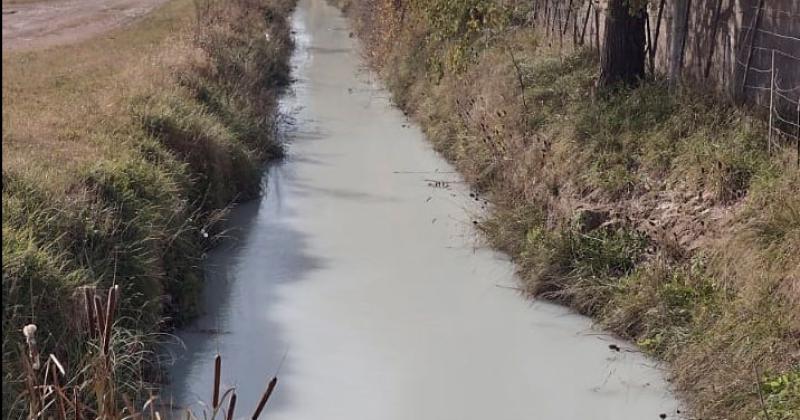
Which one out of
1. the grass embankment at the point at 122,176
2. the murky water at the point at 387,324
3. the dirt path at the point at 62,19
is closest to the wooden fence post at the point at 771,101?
the murky water at the point at 387,324

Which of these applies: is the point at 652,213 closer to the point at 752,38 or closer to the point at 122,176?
the point at 752,38

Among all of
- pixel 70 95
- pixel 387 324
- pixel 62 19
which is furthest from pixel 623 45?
pixel 62 19

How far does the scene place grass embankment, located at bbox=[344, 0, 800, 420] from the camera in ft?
17.6

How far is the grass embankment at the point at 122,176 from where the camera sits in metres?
4.98

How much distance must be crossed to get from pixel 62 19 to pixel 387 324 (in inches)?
549

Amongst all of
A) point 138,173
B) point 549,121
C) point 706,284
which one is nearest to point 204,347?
point 138,173

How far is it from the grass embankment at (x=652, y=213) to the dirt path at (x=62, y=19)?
7916 millimetres

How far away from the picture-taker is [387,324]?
6996 millimetres

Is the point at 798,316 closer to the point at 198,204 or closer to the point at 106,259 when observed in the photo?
the point at 106,259

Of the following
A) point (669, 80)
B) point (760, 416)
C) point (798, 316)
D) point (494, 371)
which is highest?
point (669, 80)

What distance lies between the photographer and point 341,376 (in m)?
6.17

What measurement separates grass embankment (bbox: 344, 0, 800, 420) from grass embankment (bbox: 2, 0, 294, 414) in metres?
2.52

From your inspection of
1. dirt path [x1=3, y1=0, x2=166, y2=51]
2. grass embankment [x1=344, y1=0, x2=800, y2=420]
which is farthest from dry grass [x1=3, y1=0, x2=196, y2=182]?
grass embankment [x1=344, y1=0, x2=800, y2=420]

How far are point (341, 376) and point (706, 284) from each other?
2.47 meters
